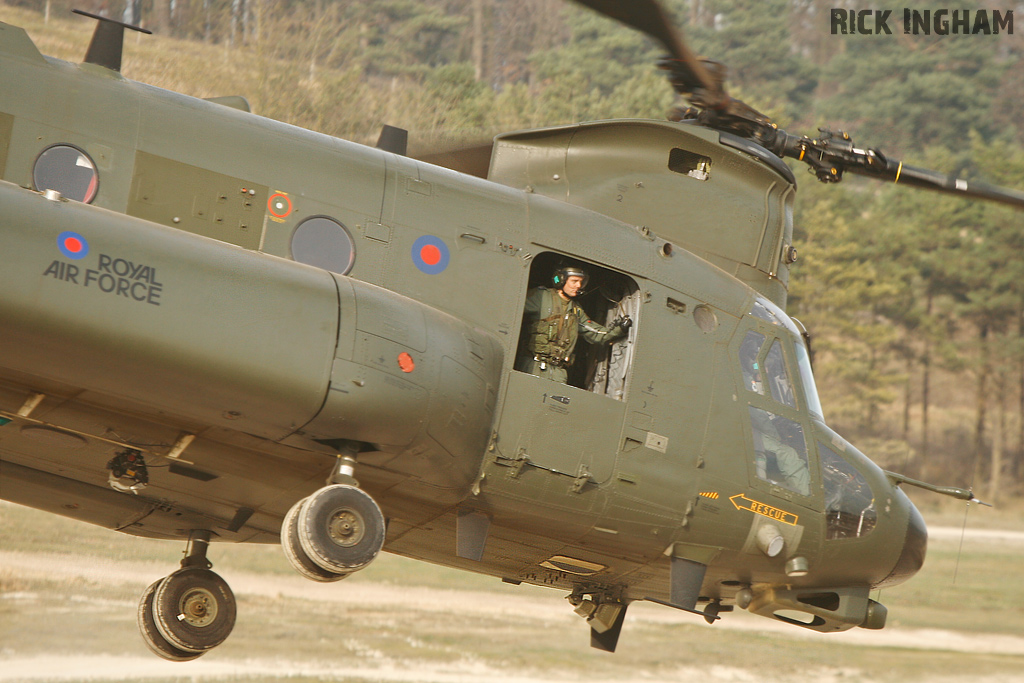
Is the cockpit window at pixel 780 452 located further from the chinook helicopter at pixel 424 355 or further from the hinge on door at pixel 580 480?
the hinge on door at pixel 580 480

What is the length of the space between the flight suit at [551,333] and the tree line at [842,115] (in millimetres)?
2256

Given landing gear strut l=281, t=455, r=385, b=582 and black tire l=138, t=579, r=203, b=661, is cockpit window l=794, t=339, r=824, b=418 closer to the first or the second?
landing gear strut l=281, t=455, r=385, b=582

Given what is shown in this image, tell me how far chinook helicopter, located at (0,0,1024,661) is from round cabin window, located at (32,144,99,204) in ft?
0.04

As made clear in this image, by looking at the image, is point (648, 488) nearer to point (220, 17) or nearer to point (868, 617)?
point (868, 617)

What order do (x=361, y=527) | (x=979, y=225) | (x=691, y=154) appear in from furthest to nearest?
(x=979, y=225) < (x=691, y=154) < (x=361, y=527)

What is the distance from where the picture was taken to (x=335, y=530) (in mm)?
6129

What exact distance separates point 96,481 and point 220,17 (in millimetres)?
26877

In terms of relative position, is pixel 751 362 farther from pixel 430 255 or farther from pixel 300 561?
pixel 300 561

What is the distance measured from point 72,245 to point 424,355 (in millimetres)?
1899

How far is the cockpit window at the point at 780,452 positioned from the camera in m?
7.66

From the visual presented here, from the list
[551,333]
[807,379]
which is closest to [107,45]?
[551,333]

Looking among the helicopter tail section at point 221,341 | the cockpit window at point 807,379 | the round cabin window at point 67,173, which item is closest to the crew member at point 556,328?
the helicopter tail section at point 221,341

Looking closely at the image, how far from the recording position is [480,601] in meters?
19.0

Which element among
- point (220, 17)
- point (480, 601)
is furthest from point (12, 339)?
point (220, 17)
